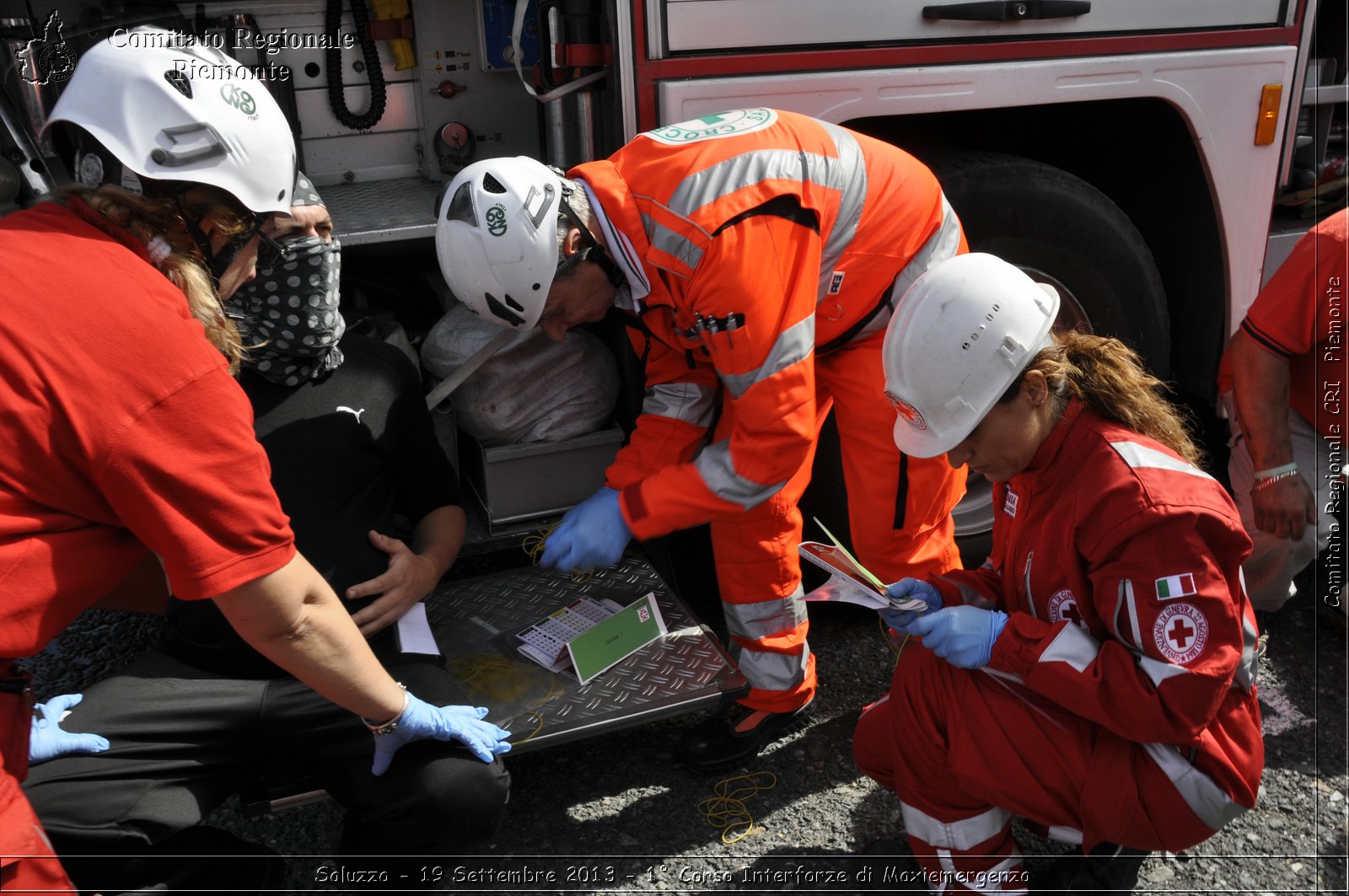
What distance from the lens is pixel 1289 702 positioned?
3.02 metres

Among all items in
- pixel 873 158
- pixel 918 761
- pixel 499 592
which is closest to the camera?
pixel 918 761

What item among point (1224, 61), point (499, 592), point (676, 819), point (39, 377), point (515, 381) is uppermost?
point (1224, 61)

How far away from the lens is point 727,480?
90.4 inches

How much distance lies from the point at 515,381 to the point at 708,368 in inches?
24.8

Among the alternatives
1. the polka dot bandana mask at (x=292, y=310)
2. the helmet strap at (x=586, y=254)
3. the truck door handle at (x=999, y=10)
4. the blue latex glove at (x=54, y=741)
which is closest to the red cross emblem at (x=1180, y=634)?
the helmet strap at (x=586, y=254)

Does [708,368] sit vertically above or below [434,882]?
above

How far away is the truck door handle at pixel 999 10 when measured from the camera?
280cm

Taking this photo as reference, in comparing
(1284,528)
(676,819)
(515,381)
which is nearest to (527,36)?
(515,381)

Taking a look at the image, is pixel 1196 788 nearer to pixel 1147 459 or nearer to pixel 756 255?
pixel 1147 459

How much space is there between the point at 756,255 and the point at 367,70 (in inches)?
71.0

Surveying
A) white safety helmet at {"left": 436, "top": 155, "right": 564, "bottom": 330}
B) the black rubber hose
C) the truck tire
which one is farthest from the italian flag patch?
the black rubber hose

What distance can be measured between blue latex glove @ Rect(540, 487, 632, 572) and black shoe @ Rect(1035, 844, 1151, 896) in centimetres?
124

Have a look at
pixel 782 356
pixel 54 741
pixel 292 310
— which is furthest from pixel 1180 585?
pixel 54 741

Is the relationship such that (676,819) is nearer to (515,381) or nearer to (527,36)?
(515,381)
